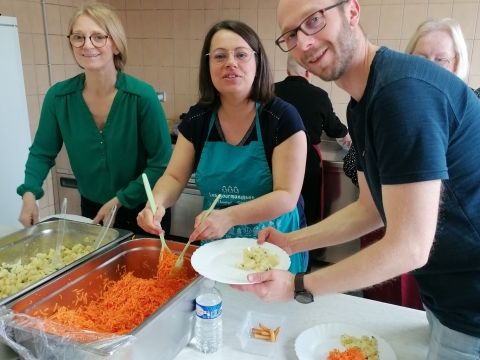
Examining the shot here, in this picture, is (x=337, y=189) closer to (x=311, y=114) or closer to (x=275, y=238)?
(x=311, y=114)

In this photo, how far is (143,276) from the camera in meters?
1.32

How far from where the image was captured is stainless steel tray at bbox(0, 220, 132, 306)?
1348 mm

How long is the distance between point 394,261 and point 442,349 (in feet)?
0.99

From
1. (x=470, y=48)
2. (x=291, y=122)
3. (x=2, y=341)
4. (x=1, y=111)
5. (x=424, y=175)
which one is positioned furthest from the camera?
(x=470, y=48)

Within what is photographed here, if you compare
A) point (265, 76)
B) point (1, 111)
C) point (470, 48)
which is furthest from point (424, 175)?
point (470, 48)

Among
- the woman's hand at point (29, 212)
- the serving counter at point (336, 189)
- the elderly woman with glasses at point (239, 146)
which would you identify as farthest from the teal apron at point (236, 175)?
the serving counter at point (336, 189)

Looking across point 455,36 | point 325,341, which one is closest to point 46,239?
point 325,341

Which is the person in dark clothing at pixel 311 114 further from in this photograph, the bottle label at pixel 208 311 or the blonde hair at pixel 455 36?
the bottle label at pixel 208 311

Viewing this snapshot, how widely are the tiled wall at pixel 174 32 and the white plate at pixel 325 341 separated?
7.81 feet

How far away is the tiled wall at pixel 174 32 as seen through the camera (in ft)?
9.68

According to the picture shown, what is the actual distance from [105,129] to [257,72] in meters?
0.67

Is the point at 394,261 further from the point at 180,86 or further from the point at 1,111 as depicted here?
the point at 180,86

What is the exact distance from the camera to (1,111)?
2451mm

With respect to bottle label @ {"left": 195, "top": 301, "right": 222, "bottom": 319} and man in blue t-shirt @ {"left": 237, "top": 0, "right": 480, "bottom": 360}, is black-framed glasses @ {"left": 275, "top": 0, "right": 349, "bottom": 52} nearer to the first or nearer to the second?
man in blue t-shirt @ {"left": 237, "top": 0, "right": 480, "bottom": 360}
